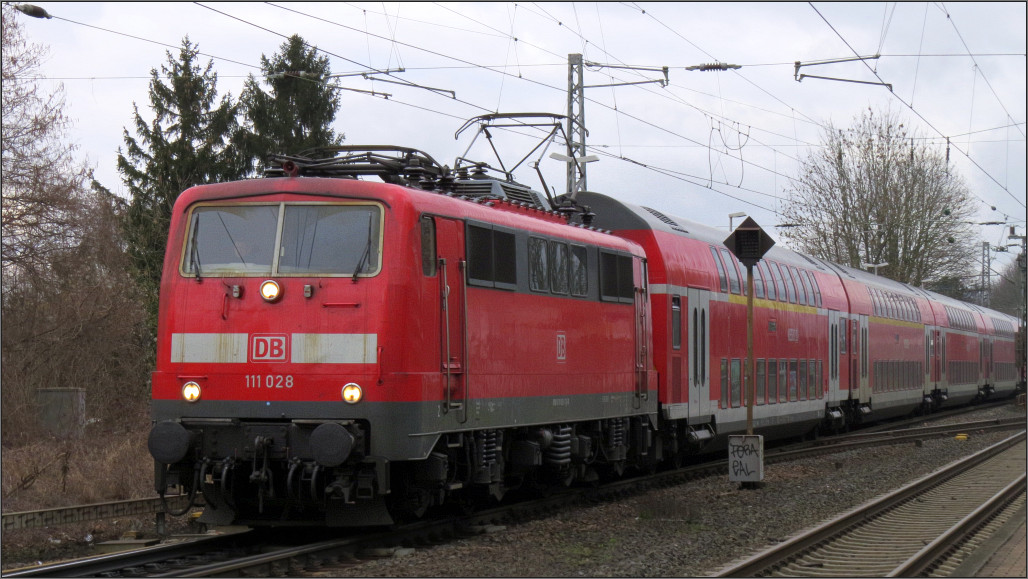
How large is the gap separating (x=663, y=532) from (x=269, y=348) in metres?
4.59

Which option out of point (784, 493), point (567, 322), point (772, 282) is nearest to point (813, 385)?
point (772, 282)

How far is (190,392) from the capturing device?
33.7ft

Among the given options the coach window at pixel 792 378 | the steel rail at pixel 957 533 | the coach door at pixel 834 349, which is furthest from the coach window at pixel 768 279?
the steel rail at pixel 957 533

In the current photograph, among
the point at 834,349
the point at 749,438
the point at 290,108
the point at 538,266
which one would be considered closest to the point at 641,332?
the point at 749,438

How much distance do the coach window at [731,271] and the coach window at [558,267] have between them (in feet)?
25.0

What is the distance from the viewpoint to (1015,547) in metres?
11.4

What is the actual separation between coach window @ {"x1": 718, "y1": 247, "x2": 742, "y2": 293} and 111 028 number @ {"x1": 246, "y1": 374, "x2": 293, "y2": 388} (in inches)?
464

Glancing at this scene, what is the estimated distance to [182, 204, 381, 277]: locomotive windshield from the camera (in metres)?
10.2

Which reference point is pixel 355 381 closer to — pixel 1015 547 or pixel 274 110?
pixel 1015 547

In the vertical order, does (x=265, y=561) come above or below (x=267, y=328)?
below

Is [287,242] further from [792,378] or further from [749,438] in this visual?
[792,378]

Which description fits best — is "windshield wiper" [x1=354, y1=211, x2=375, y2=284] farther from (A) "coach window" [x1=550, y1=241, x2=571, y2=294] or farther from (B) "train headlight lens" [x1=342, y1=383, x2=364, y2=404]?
(A) "coach window" [x1=550, y1=241, x2=571, y2=294]

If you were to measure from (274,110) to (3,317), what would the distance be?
15.2m

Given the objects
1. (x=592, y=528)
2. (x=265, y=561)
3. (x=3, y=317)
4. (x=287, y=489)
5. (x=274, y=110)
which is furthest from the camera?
(x=274, y=110)
